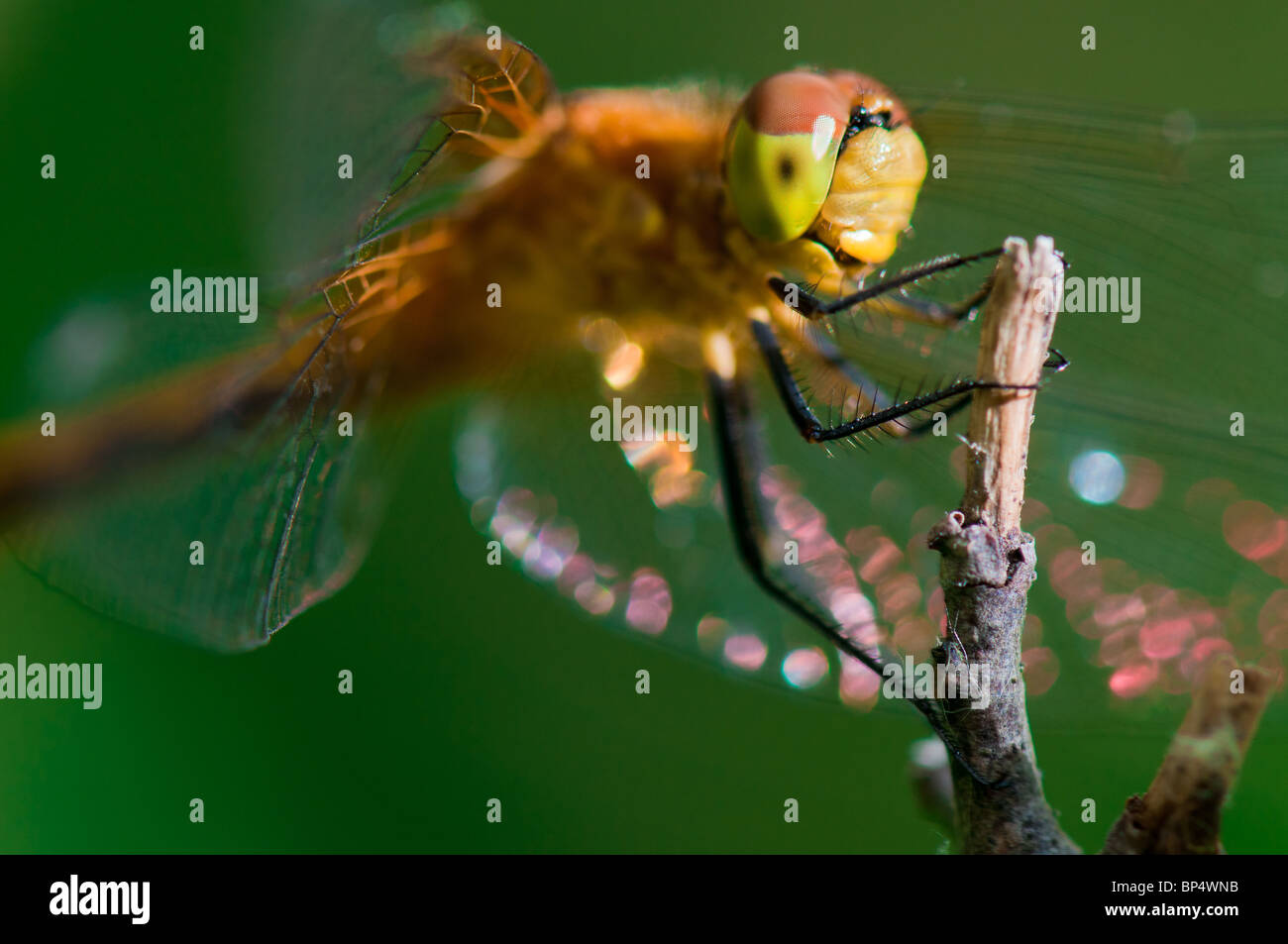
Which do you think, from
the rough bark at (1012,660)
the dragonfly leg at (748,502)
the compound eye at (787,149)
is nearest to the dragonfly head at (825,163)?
the compound eye at (787,149)

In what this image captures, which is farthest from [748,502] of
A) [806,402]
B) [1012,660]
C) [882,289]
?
[1012,660]

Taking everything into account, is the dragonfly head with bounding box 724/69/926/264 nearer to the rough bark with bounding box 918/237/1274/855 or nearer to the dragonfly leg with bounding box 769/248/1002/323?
the dragonfly leg with bounding box 769/248/1002/323

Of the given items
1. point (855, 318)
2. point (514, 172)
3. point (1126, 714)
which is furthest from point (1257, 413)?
point (514, 172)

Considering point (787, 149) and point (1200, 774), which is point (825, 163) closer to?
point (787, 149)

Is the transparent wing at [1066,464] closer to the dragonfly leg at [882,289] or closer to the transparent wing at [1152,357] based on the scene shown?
the transparent wing at [1152,357]

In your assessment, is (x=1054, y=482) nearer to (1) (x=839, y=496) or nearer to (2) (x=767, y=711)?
(1) (x=839, y=496)

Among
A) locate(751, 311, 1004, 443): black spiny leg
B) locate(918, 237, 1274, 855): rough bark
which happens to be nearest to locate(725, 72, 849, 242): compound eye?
locate(751, 311, 1004, 443): black spiny leg
